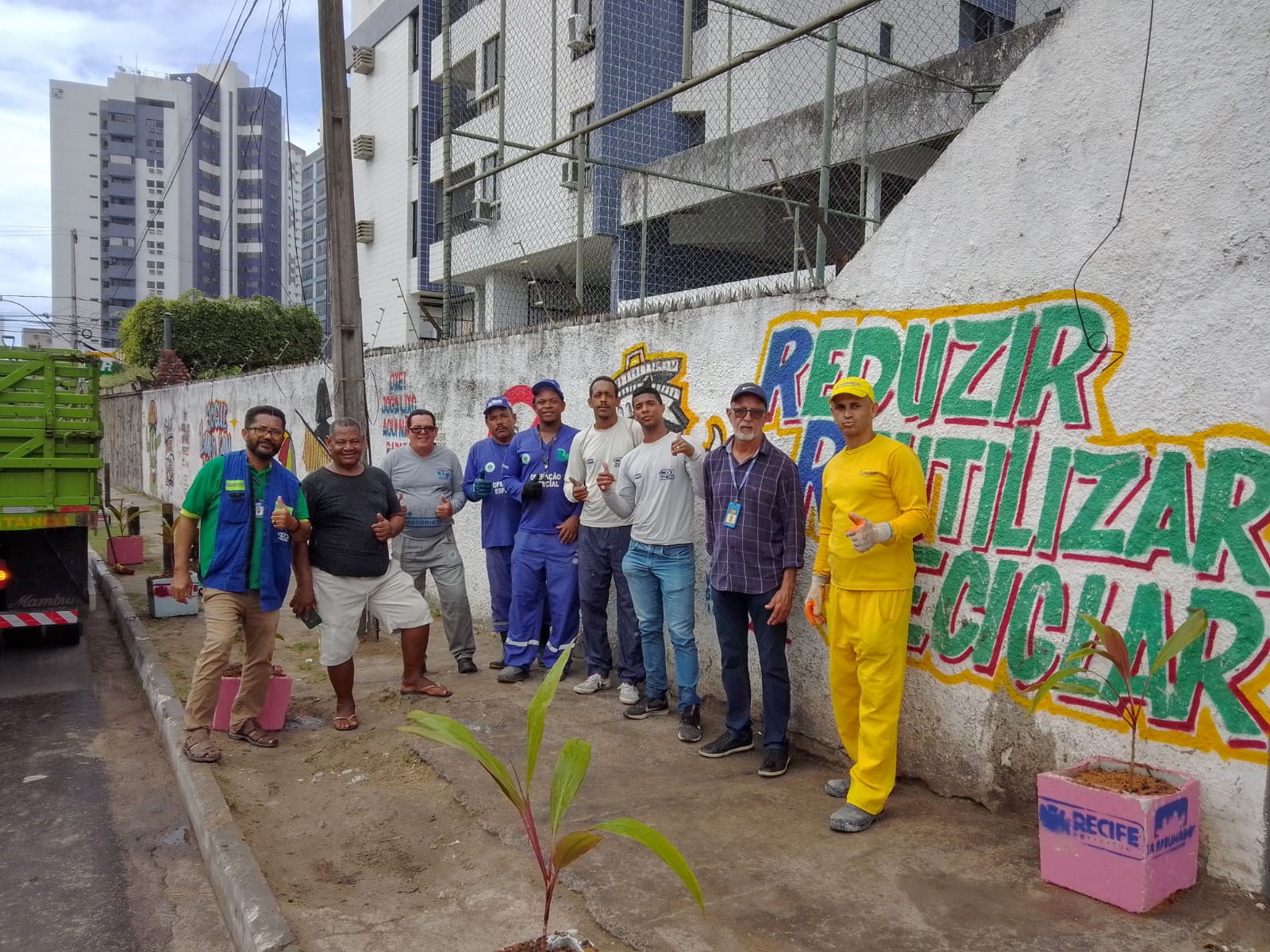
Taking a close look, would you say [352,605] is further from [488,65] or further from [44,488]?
[488,65]

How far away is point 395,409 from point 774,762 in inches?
239

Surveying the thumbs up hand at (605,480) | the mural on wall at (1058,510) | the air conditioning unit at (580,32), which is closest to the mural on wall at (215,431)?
the air conditioning unit at (580,32)

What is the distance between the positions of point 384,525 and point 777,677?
94.7 inches

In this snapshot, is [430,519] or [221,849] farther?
[430,519]

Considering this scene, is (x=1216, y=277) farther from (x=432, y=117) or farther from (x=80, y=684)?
(x=432, y=117)

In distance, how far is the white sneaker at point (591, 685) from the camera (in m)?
5.98

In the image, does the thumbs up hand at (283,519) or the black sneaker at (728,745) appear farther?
the thumbs up hand at (283,519)

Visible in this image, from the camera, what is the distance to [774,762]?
4.59 meters

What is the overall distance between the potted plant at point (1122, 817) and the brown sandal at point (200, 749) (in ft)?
12.9

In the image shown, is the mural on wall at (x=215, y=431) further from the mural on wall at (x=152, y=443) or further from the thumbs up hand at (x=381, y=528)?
the thumbs up hand at (x=381, y=528)

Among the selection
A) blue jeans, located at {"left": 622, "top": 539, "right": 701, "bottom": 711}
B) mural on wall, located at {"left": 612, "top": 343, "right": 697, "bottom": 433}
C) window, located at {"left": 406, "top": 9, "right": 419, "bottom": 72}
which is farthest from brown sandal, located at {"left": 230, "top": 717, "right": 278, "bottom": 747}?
window, located at {"left": 406, "top": 9, "right": 419, "bottom": 72}

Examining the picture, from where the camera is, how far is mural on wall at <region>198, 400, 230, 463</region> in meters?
15.0

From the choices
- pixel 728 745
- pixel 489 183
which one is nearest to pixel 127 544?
pixel 489 183

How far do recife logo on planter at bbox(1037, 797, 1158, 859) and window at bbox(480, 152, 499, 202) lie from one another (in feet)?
22.8
